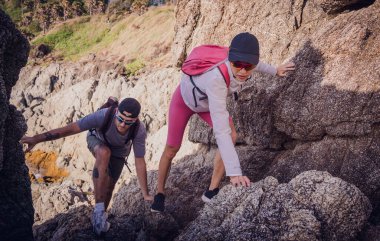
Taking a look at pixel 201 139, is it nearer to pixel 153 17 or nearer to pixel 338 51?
pixel 338 51

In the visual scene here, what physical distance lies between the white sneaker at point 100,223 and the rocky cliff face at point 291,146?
0.16 meters

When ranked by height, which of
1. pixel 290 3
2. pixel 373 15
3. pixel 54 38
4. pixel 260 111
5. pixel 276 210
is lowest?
pixel 276 210

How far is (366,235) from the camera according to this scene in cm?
534

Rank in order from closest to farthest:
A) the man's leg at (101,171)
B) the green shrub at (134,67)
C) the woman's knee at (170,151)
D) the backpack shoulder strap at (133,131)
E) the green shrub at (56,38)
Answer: the woman's knee at (170,151), the man's leg at (101,171), the backpack shoulder strap at (133,131), the green shrub at (134,67), the green shrub at (56,38)

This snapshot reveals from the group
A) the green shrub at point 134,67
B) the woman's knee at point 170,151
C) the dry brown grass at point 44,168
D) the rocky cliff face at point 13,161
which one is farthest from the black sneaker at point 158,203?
the green shrub at point 134,67

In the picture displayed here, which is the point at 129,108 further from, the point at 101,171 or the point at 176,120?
the point at 101,171

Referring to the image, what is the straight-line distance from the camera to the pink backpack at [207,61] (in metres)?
5.42

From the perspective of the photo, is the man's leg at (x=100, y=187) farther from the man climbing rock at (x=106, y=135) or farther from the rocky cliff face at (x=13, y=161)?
the rocky cliff face at (x=13, y=161)

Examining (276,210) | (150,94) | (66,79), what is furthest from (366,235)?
(66,79)

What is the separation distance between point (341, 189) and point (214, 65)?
2.58 meters

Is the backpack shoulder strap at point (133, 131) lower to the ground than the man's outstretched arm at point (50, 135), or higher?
lower

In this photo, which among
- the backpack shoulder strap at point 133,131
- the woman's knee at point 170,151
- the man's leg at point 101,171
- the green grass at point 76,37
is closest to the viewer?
the woman's knee at point 170,151

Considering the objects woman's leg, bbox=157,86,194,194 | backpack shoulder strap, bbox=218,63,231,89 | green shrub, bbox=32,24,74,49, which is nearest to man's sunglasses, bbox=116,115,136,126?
woman's leg, bbox=157,86,194,194

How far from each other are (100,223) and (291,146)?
4156 millimetres
